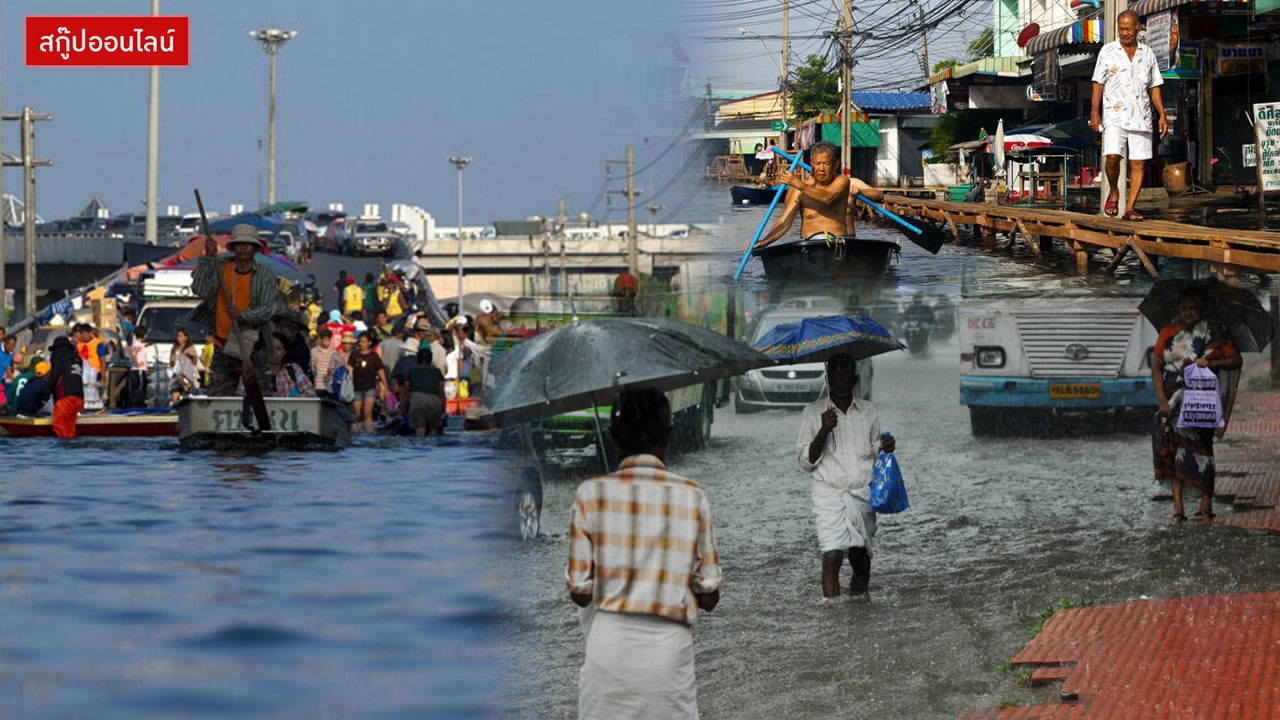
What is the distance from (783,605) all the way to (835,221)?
2.06m

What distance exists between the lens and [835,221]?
7352mm

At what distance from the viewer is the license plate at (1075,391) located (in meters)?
8.96

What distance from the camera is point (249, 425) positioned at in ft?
42.8

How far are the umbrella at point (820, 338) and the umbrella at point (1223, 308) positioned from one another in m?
1.44

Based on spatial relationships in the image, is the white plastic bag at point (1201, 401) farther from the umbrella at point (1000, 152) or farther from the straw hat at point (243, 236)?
the straw hat at point (243, 236)

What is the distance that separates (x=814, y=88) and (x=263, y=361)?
24.4 ft

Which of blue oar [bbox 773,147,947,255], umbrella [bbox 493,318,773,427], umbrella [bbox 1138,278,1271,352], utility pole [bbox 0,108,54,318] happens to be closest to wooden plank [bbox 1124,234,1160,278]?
umbrella [bbox 1138,278,1271,352]

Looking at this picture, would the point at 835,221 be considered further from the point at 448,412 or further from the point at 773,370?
the point at 448,412

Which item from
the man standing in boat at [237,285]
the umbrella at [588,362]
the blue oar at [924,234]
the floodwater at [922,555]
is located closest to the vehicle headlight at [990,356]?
the floodwater at [922,555]

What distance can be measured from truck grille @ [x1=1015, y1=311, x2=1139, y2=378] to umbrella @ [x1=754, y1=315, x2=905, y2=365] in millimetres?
872

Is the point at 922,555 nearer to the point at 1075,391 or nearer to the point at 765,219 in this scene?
the point at 1075,391

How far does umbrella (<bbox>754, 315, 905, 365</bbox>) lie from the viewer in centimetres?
806

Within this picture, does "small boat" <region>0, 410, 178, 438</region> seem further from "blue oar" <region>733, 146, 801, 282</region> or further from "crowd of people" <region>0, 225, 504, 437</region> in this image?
"blue oar" <region>733, 146, 801, 282</region>

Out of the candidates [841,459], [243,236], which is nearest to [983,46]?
[841,459]
